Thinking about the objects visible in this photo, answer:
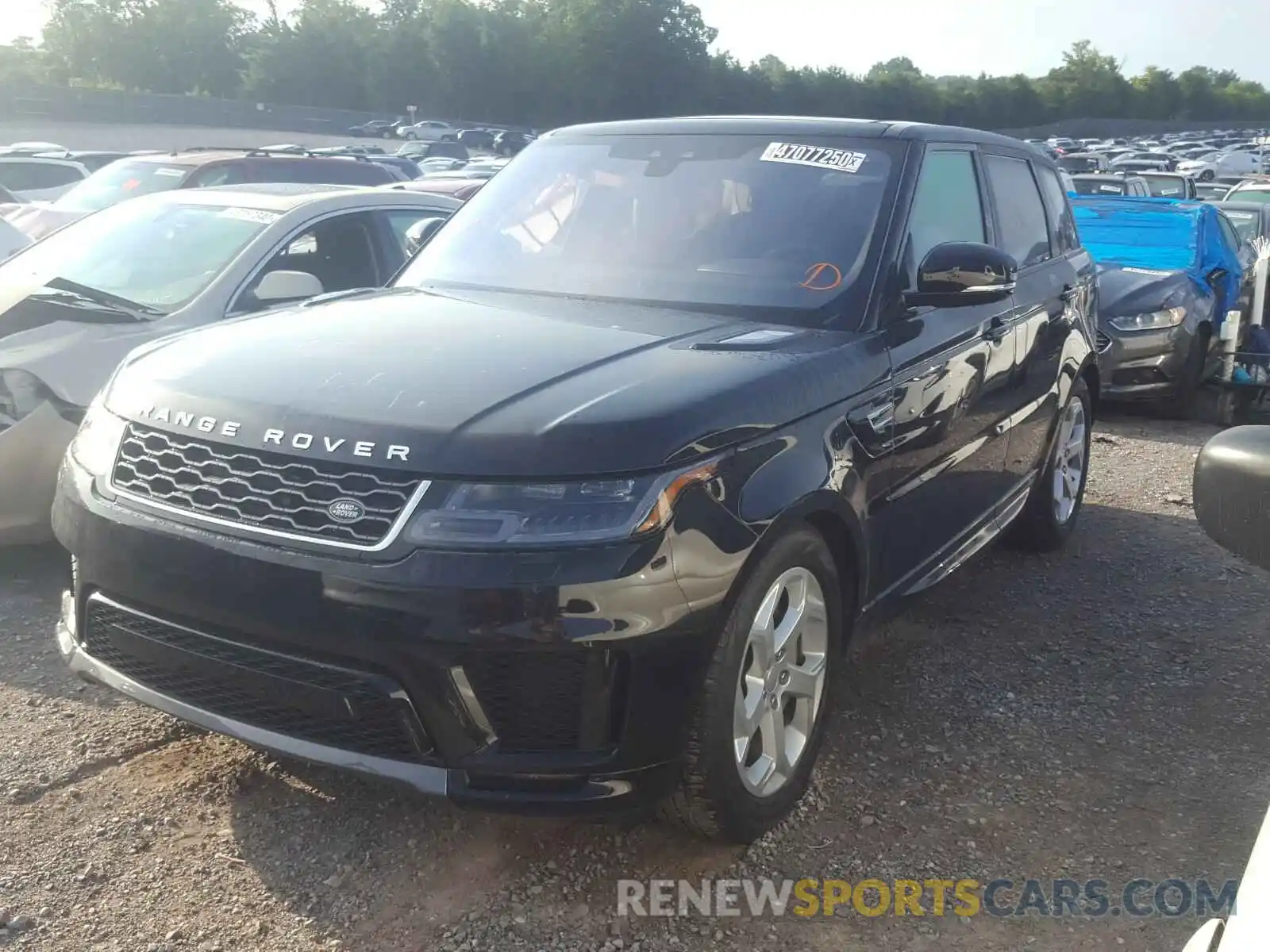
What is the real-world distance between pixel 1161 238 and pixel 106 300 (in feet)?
28.1

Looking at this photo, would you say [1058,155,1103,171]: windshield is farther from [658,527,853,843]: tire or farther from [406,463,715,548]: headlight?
[406,463,715,548]: headlight

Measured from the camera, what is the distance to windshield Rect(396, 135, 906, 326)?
356 cm

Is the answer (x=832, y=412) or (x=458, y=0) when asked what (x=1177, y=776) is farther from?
(x=458, y=0)

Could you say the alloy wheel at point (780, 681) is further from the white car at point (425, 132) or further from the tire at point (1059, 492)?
the white car at point (425, 132)

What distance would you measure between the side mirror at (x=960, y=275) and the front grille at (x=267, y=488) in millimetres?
1797

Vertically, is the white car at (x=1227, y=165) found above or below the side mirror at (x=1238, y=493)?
below

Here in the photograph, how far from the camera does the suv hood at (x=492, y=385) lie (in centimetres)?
251

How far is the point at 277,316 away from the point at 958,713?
2449 millimetres

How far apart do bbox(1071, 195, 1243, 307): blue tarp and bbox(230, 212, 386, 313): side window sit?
6436mm

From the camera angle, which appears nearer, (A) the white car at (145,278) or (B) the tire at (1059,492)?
(A) the white car at (145,278)

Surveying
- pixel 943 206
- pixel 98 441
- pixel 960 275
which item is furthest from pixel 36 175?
pixel 960 275

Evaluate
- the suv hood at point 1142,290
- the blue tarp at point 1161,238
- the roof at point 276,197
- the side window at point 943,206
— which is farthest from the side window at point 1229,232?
the roof at point 276,197

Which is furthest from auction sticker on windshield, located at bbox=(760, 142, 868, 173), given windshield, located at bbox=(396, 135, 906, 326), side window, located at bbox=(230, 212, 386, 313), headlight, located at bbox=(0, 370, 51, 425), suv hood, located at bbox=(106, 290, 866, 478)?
headlight, located at bbox=(0, 370, 51, 425)

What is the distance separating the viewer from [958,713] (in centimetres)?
388
